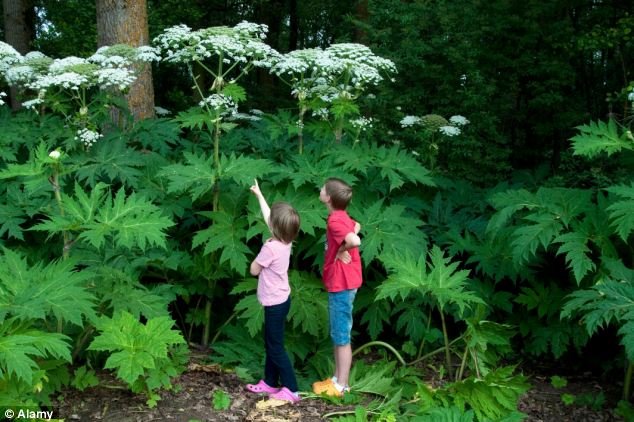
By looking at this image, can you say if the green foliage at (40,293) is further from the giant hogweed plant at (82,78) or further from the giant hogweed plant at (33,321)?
the giant hogweed plant at (82,78)

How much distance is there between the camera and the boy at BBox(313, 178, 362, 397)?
439cm

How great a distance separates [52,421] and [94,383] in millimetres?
522

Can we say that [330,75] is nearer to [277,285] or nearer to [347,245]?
[347,245]

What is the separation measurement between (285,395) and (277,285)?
2.49ft

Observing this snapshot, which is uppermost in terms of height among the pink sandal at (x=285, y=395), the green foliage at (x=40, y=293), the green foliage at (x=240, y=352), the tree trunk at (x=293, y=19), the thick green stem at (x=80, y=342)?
the tree trunk at (x=293, y=19)

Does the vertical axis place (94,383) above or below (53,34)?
below

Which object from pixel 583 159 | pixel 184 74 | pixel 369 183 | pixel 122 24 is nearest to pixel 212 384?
pixel 369 183

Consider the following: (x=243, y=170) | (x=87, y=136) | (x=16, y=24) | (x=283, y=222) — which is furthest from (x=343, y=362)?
(x=16, y=24)

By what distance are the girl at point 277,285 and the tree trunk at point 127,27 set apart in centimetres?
369

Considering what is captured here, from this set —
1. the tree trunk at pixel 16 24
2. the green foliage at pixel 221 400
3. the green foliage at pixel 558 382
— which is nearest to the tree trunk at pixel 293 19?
the tree trunk at pixel 16 24

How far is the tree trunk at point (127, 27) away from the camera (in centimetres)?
714

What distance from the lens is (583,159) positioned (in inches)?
299

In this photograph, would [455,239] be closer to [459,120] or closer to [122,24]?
[459,120]

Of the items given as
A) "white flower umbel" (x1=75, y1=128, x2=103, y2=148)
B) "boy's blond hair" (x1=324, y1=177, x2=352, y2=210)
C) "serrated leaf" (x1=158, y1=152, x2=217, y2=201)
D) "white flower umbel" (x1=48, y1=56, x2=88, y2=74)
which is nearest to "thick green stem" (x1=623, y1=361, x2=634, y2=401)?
"boy's blond hair" (x1=324, y1=177, x2=352, y2=210)
